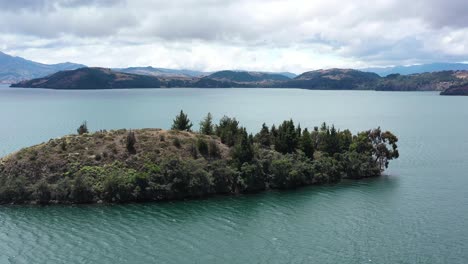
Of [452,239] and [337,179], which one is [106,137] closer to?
[337,179]

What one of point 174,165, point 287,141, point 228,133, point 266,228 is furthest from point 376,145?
point 174,165

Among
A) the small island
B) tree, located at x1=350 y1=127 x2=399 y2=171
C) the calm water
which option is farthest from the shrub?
tree, located at x1=350 y1=127 x2=399 y2=171

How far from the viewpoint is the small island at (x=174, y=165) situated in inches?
2997

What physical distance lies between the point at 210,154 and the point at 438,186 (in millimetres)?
48750

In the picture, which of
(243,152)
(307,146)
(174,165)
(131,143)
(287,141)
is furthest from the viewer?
(287,141)

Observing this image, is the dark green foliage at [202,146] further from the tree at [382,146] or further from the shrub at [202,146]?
the tree at [382,146]

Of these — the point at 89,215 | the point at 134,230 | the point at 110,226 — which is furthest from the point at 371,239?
the point at 89,215

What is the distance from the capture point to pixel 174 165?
8094 cm

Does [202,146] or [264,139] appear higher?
[202,146]

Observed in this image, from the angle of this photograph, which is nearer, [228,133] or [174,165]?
[174,165]

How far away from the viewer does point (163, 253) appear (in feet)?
180

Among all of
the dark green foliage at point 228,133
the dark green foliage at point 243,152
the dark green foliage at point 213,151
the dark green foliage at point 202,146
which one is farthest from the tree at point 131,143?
the dark green foliage at point 228,133

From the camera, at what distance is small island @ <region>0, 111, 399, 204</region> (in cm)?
7612

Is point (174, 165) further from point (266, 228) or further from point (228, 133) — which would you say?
point (266, 228)
